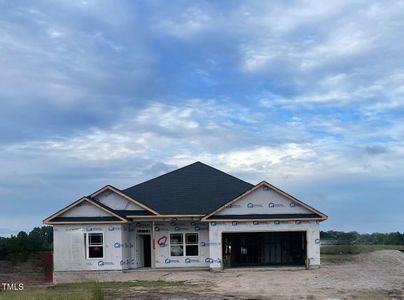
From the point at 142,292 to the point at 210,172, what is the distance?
762 inches

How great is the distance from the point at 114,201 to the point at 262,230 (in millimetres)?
9153

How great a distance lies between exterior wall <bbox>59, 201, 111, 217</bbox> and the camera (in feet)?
118

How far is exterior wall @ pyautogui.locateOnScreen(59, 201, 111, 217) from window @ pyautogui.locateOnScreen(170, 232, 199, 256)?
5.08m

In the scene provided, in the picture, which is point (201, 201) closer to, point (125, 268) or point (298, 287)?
point (125, 268)

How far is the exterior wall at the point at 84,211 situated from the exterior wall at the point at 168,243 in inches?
158

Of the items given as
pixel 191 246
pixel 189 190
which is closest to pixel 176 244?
pixel 191 246

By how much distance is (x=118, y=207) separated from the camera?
37969 mm

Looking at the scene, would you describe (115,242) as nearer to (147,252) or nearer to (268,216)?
(147,252)

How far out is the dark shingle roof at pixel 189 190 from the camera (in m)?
38.3

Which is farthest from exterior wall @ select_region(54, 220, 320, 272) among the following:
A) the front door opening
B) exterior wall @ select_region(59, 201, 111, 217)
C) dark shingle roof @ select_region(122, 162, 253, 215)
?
the front door opening

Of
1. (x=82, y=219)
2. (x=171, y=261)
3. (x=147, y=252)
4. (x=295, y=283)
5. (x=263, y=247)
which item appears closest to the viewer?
(x=295, y=283)

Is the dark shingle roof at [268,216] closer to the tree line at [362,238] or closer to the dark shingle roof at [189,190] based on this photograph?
the dark shingle roof at [189,190]

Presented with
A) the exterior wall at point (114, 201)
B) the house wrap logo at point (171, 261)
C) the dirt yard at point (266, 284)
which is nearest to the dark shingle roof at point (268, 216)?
the dirt yard at point (266, 284)

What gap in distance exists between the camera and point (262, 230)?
35875mm
